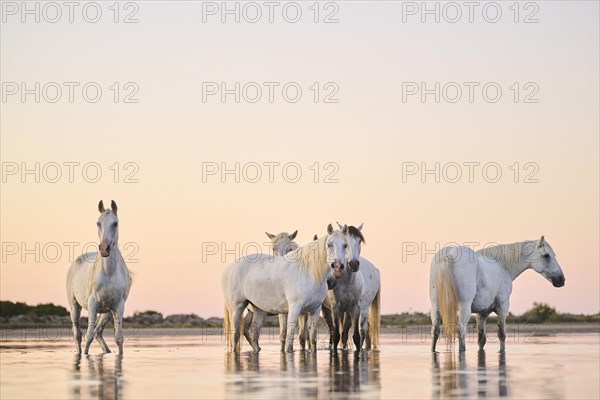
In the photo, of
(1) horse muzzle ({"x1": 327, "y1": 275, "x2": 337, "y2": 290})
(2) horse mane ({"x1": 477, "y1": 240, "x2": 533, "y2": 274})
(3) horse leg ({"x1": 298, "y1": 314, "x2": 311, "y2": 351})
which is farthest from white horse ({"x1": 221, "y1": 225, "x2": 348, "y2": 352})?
(2) horse mane ({"x1": 477, "y1": 240, "x2": 533, "y2": 274})

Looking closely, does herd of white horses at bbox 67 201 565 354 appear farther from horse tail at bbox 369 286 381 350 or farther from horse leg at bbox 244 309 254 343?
horse tail at bbox 369 286 381 350

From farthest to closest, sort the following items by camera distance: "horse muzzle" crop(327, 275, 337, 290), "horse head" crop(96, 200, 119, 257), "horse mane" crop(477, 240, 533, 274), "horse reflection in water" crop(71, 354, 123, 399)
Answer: "horse mane" crop(477, 240, 533, 274) < "horse muzzle" crop(327, 275, 337, 290) < "horse head" crop(96, 200, 119, 257) < "horse reflection in water" crop(71, 354, 123, 399)

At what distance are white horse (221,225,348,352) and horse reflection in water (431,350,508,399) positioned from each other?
2.77m

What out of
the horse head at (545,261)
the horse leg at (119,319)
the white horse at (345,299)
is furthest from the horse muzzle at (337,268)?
the horse head at (545,261)

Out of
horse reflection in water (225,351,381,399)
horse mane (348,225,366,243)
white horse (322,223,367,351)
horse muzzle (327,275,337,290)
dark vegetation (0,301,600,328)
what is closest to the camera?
A: horse reflection in water (225,351,381,399)

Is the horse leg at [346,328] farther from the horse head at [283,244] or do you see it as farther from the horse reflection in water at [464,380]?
the horse reflection in water at [464,380]

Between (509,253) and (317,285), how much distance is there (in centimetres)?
398

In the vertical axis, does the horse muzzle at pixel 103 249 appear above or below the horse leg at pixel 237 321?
above

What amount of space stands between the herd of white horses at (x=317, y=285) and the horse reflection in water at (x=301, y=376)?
139cm

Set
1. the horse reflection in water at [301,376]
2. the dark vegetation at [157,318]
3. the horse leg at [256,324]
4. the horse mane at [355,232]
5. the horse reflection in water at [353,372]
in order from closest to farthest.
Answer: the horse reflection in water at [301,376]
the horse reflection in water at [353,372]
the horse mane at [355,232]
the horse leg at [256,324]
the dark vegetation at [157,318]

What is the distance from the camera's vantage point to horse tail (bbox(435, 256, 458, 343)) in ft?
59.6

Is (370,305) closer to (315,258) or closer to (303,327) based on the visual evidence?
(303,327)

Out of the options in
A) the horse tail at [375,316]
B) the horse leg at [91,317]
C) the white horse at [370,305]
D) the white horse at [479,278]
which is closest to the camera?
the horse leg at [91,317]

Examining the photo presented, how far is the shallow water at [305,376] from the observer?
10.6m
